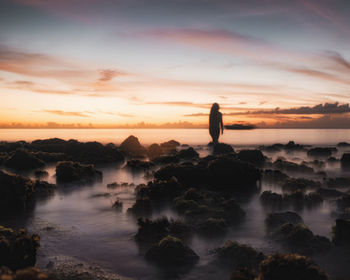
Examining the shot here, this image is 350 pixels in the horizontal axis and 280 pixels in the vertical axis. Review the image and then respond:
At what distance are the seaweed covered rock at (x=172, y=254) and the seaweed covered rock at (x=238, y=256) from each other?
155 cm

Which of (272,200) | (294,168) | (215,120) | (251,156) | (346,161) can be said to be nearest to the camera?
(272,200)

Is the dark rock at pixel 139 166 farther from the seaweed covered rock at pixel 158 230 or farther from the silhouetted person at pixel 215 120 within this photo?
the silhouetted person at pixel 215 120

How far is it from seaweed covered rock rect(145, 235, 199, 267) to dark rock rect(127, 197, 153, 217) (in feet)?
32.3

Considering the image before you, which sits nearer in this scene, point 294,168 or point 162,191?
point 162,191

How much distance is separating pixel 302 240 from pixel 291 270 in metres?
8.20

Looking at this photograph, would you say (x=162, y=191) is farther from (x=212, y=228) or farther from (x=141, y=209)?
(x=212, y=228)

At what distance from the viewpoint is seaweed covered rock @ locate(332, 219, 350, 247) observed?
18.3 meters

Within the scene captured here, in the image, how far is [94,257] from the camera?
16891mm

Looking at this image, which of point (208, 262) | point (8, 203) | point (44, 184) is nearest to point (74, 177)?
point (44, 184)

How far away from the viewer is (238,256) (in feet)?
52.9

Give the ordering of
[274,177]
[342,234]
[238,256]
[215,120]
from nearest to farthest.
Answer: [238,256], [342,234], [274,177], [215,120]

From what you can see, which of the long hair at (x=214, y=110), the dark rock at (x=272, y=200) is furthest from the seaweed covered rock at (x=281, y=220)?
the long hair at (x=214, y=110)

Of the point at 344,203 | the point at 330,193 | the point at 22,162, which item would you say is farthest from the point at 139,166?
the point at 344,203

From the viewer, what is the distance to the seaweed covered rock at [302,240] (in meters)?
17.5
